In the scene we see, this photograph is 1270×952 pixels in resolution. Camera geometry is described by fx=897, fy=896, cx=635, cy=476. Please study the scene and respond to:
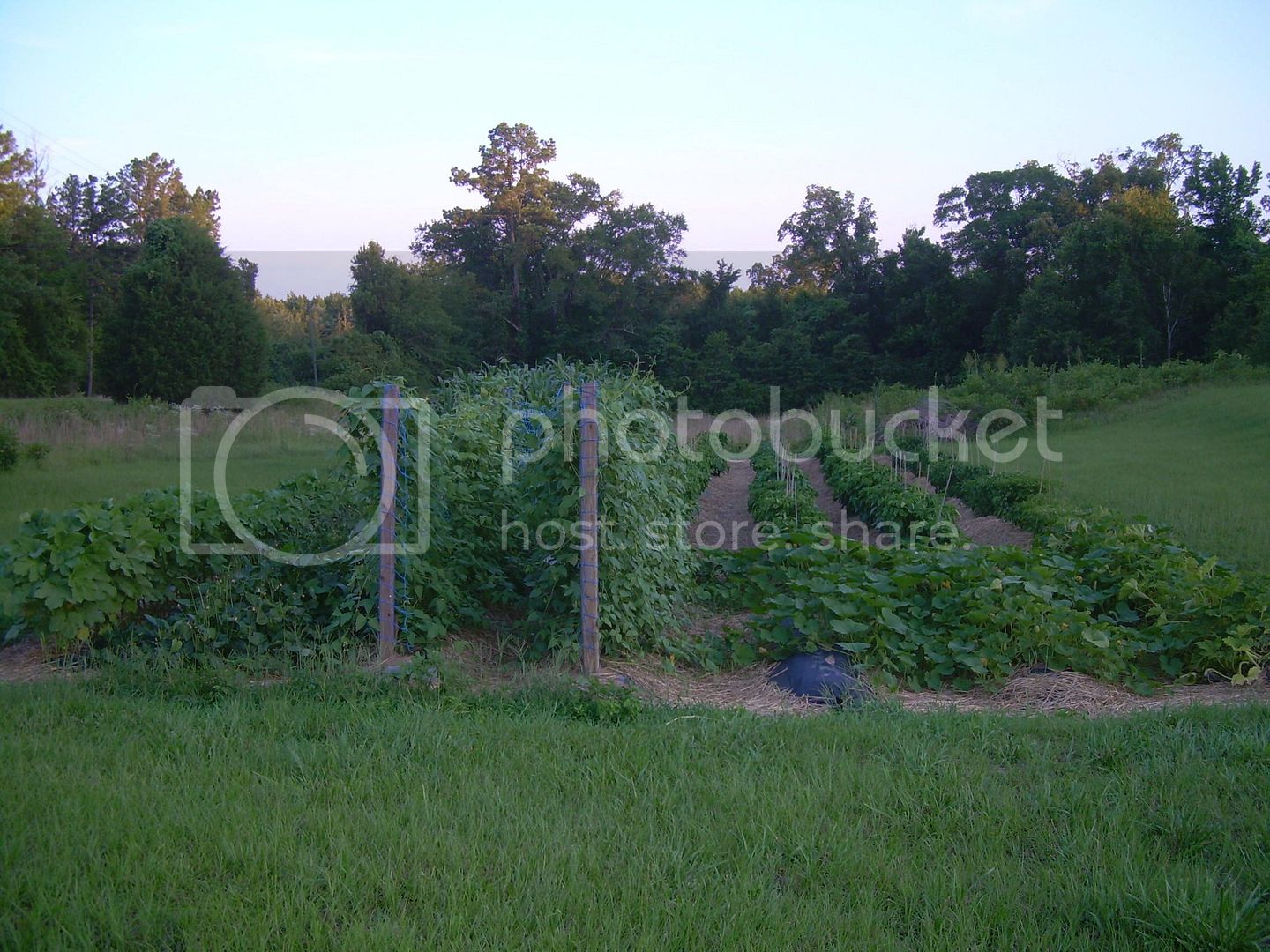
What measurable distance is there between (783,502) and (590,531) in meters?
6.48

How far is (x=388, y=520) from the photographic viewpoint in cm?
546

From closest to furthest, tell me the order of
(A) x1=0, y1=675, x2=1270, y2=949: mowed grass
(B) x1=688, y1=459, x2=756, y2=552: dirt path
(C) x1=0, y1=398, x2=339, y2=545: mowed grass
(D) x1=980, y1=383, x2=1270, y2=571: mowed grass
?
(A) x1=0, y1=675, x2=1270, y2=949: mowed grass → (D) x1=980, y1=383, x2=1270, y2=571: mowed grass → (B) x1=688, y1=459, x2=756, y2=552: dirt path → (C) x1=0, y1=398, x2=339, y2=545: mowed grass

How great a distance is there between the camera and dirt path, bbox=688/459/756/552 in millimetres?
11562

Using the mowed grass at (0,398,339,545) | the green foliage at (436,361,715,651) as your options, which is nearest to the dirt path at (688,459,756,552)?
the green foliage at (436,361,715,651)

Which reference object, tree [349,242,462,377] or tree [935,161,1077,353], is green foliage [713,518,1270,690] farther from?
tree [935,161,1077,353]

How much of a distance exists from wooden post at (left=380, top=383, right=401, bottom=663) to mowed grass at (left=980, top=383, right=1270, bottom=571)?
707 cm

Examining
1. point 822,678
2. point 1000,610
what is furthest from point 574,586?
point 1000,610

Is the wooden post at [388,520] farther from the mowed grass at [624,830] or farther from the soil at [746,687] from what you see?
the mowed grass at [624,830]

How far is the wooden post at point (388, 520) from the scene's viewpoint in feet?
17.4

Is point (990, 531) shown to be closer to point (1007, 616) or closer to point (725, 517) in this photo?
point (725, 517)

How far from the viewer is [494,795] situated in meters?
3.22

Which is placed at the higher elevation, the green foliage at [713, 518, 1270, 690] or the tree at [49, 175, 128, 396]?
the tree at [49, 175, 128, 396]

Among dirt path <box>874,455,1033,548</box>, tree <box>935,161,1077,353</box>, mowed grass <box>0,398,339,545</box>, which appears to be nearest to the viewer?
dirt path <box>874,455,1033,548</box>

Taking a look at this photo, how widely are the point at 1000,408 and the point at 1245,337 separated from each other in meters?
14.8
